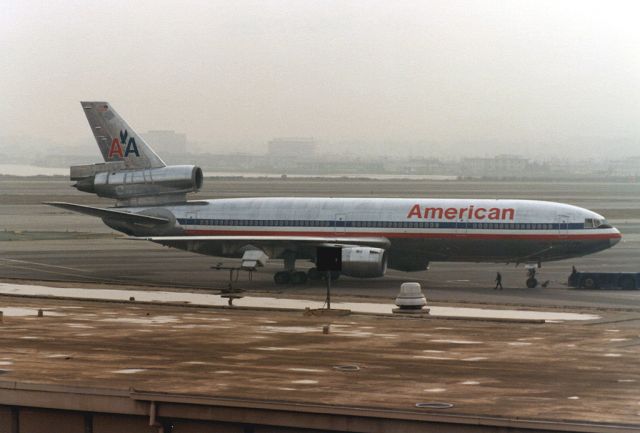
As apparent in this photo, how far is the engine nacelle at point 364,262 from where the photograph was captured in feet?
203

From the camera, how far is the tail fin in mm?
71562

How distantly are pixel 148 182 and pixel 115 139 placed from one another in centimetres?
352

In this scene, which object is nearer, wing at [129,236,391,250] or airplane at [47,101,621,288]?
airplane at [47,101,621,288]

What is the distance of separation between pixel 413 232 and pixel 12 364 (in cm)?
3845

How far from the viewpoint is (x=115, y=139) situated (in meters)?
71.6

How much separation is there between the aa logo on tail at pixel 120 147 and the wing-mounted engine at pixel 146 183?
0.62 metres

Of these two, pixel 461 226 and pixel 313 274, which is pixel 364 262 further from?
pixel 461 226

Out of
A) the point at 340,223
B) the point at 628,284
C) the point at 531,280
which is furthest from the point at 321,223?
the point at 628,284

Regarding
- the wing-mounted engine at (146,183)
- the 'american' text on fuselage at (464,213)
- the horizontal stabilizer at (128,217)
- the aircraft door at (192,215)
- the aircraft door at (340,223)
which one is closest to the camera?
the 'american' text on fuselage at (464,213)

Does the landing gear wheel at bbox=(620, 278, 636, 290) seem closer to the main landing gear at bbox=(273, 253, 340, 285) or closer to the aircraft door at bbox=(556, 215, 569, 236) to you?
the aircraft door at bbox=(556, 215, 569, 236)

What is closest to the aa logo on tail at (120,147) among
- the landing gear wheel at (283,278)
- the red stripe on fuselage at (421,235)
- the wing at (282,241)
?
the red stripe on fuselage at (421,235)

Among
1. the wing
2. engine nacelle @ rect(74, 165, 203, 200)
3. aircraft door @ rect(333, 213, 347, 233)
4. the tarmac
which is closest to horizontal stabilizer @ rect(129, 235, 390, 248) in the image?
the wing

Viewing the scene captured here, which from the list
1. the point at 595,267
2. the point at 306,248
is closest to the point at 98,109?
the point at 306,248

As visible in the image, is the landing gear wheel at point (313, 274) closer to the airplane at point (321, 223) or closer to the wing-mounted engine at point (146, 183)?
the airplane at point (321, 223)
